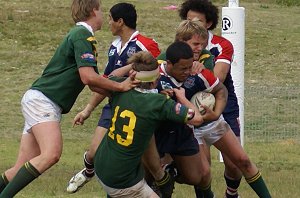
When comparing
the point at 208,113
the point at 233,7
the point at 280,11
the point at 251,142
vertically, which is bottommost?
the point at 280,11

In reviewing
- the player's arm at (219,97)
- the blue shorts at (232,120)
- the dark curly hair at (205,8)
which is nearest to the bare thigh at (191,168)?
the player's arm at (219,97)

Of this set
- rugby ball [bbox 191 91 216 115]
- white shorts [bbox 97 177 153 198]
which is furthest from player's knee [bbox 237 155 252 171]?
white shorts [bbox 97 177 153 198]

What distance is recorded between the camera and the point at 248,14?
29.6 m

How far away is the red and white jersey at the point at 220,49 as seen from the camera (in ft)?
29.7

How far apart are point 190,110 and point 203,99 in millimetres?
775

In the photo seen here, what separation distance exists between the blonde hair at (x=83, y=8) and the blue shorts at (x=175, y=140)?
3.85ft

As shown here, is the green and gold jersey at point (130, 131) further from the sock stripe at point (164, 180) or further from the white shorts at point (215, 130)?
the white shorts at point (215, 130)

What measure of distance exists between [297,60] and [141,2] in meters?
7.55

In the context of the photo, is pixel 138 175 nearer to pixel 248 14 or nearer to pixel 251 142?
pixel 251 142

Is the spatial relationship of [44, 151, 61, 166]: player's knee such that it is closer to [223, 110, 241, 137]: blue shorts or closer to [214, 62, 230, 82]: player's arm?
[214, 62, 230, 82]: player's arm

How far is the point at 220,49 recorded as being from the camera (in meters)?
9.12

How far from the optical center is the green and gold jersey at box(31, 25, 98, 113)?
A: 8211mm

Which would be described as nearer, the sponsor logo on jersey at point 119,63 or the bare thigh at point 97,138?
the sponsor logo on jersey at point 119,63

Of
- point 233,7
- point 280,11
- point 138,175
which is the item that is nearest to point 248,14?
point 280,11
